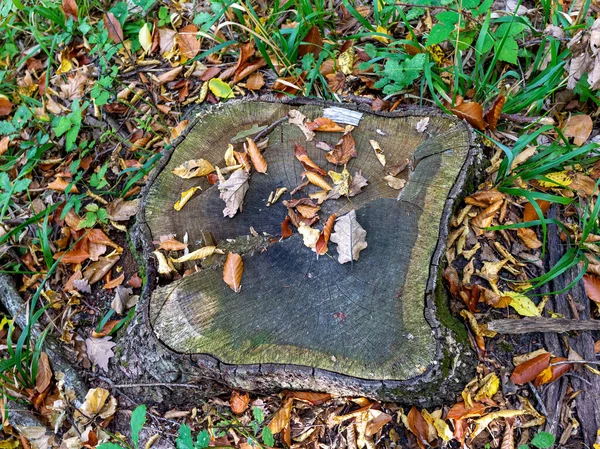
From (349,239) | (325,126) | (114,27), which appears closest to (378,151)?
(325,126)

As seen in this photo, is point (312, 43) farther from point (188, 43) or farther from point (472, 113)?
point (472, 113)

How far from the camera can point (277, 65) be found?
2857 millimetres

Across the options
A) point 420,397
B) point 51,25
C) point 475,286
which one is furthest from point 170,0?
point 420,397

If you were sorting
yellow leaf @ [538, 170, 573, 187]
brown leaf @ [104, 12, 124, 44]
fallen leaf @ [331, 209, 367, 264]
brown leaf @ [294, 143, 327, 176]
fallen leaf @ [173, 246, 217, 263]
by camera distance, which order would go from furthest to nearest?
1. brown leaf @ [104, 12, 124, 44]
2. yellow leaf @ [538, 170, 573, 187]
3. brown leaf @ [294, 143, 327, 176]
4. fallen leaf @ [173, 246, 217, 263]
5. fallen leaf @ [331, 209, 367, 264]

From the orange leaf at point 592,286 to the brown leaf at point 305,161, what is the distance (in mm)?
1332

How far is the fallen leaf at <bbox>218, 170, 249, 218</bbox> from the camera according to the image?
2.04 meters

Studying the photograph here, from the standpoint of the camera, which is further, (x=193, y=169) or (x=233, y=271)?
(x=193, y=169)

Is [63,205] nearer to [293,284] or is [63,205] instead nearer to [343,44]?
[293,284]

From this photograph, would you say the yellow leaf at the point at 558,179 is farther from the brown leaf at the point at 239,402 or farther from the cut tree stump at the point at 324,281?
the brown leaf at the point at 239,402

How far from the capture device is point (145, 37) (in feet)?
10.2

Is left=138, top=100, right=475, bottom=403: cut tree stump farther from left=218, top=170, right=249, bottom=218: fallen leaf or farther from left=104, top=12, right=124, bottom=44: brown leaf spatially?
left=104, top=12, right=124, bottom=44: brown leaf

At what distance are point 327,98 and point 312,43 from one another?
1.27 ft

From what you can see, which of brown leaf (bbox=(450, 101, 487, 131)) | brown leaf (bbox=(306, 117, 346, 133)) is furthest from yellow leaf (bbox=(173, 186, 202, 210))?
brown leaf (bbox=(450, 101, 487, 131))

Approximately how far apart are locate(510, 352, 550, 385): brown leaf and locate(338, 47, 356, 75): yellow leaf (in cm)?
186
